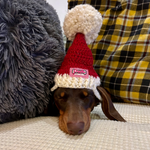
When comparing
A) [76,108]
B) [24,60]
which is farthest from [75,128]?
Result: [24,60]

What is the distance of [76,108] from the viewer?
2.21 ft

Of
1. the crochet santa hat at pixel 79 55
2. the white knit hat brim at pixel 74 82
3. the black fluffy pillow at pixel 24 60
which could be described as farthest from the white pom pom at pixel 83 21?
the white knit hat brim at pixel 74 82

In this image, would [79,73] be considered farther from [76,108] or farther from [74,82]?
[76,108]

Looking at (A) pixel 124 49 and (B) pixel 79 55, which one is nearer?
(B) pixel 79 55

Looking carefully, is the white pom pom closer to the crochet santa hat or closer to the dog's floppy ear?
the crochet santa hat

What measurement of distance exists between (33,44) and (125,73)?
62 cm

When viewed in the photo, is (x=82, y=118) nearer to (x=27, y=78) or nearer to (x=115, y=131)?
(x=115, y=131)

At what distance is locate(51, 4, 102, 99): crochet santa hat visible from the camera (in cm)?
70

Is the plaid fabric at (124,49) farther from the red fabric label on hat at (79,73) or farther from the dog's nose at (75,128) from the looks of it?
the dog's nose at (75,128)

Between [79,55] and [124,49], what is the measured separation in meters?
0.47

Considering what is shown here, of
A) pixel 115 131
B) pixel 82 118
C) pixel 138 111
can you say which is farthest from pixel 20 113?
pixel 138 111

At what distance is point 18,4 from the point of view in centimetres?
68

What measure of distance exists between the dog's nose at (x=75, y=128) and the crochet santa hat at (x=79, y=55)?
163mm

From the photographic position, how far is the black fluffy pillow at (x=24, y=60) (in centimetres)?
64
